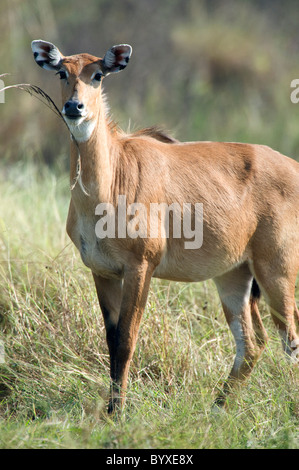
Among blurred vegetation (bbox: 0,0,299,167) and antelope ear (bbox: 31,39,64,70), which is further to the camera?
blurred vegetation (bbox: 0,0,299,167)

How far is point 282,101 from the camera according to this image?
50.3 ft

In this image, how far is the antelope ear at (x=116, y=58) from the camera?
5.21 metres

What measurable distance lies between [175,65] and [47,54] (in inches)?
495

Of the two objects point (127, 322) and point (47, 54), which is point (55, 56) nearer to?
point (47, 54)

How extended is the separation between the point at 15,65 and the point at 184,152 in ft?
25.4

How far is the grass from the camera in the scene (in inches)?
181

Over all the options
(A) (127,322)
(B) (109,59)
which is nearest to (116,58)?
(B) (109,59)

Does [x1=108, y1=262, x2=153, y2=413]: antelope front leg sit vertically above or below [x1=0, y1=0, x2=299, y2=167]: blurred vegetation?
above

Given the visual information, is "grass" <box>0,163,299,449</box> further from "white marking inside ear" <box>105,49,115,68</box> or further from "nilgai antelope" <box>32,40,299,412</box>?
"white marking inside ear" <box>105,49,115,68</box>
